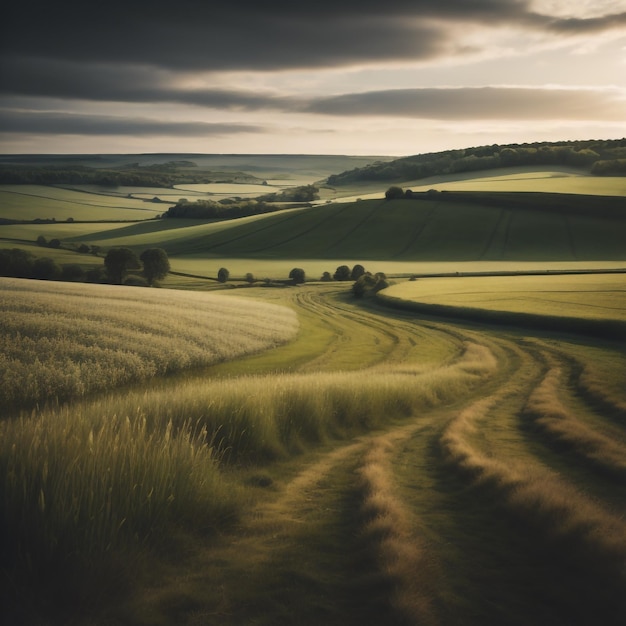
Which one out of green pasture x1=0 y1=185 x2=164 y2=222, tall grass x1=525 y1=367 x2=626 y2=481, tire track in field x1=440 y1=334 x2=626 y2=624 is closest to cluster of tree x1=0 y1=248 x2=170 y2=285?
tall grass x1=525 y1=367 x2=626 y2=481

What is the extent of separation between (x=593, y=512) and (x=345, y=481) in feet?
12.7

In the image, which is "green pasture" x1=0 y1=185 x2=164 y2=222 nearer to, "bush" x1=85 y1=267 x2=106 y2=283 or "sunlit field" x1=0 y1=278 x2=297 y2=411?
"bush" x1=85 y1=267 x2=106 y2=283

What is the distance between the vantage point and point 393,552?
6543 mm

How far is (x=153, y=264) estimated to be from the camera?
6328 cm

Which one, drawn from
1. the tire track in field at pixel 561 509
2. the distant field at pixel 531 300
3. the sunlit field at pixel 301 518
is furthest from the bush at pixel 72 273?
the tire track in field at pixel 561 509

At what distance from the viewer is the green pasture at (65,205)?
12188 centimetres

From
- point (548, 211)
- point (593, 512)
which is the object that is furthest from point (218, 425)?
point (548, 211)

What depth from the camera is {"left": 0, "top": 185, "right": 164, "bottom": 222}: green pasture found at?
122 metres

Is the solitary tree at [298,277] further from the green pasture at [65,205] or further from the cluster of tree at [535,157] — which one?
the cluster of tree at [535,157]

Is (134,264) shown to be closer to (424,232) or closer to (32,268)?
(32,268)

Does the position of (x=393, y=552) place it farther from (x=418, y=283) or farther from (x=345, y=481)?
(x=418, y=283)

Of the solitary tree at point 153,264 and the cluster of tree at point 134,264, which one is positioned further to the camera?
the solitary tree at point 153,264

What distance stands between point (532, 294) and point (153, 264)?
36.3m

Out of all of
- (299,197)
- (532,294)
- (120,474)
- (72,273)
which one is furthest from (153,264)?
(299,197)
